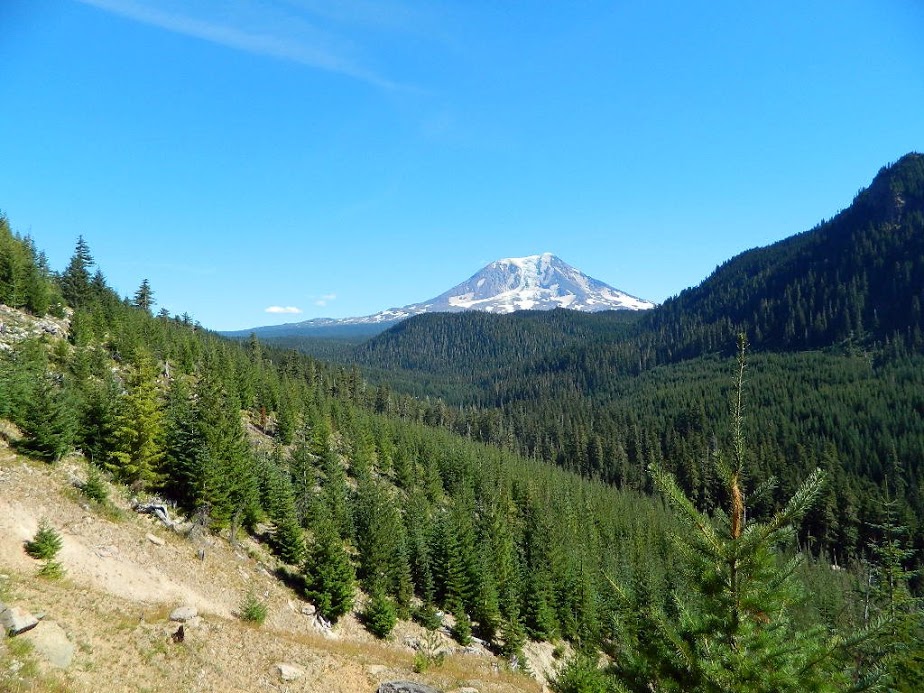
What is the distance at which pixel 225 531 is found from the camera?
3278 centimetres

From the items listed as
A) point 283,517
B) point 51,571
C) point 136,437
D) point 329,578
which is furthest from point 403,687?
point 136,437

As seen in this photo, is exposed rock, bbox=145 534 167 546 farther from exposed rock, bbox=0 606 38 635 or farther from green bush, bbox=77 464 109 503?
exposed rock, bbox=0 606 38 635

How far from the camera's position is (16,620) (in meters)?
13.4

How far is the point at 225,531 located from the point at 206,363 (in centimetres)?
4505

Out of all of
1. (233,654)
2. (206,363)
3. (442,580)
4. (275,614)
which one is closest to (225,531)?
(275,614)

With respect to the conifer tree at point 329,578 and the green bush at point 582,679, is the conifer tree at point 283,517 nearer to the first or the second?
the conifer tree at point 329,578

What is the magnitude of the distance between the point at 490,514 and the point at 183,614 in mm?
38452

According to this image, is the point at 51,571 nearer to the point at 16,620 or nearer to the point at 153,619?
the point at 153,619

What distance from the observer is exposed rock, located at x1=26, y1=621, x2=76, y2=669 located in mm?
13336

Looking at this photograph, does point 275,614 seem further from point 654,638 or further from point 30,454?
point 654,638

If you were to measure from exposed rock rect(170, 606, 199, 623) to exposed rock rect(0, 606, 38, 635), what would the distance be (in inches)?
226

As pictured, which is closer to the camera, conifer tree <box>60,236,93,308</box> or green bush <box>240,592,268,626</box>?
green bush <box>240,592,268,626</box>

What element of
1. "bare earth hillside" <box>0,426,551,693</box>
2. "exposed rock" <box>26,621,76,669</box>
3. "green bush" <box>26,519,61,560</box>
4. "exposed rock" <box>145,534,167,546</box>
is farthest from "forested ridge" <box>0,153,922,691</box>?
"exposed rock" <box>26,621,76,669</box>

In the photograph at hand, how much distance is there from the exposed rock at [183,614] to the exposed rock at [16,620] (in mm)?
5732
